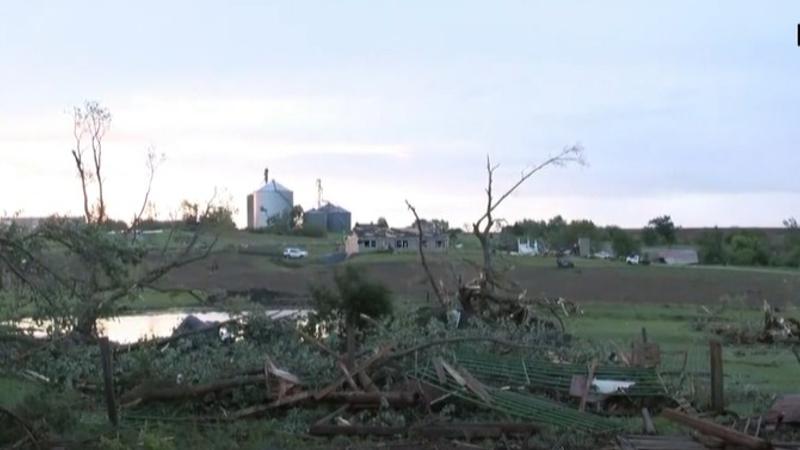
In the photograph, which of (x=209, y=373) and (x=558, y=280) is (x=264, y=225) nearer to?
(x=558, y=280)

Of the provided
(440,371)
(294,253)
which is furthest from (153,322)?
(294,253)

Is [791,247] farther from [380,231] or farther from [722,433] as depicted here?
[722,433]

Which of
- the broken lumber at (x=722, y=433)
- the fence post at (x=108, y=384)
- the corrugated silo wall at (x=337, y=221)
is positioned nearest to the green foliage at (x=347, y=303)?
the fence post at (x=108, y=384)

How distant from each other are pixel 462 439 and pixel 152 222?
40.8 feet

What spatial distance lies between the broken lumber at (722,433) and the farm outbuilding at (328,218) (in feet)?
158

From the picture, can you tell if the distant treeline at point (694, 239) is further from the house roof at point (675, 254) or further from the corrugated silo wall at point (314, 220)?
the corrugated silo wall at point (314, 220)

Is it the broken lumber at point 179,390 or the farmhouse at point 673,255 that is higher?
the farmhouse at point 673,255

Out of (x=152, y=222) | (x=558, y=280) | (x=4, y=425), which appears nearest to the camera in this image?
(x=4, y=425)

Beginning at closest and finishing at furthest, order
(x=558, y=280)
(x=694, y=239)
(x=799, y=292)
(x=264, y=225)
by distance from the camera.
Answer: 1. (x=799, y=292)
2. (x=558, y=280)
3. (x=264, y=225)
4. (x=694, y=239)

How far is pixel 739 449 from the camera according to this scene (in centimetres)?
1204

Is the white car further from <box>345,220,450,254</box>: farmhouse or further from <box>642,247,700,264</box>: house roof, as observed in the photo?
<box>642,247,700,264</box>: house roof

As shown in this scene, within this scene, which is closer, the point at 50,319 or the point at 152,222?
the point at 50,319

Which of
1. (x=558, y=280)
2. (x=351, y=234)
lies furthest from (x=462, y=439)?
(x=351, y=234)

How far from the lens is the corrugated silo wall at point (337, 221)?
6100cm
